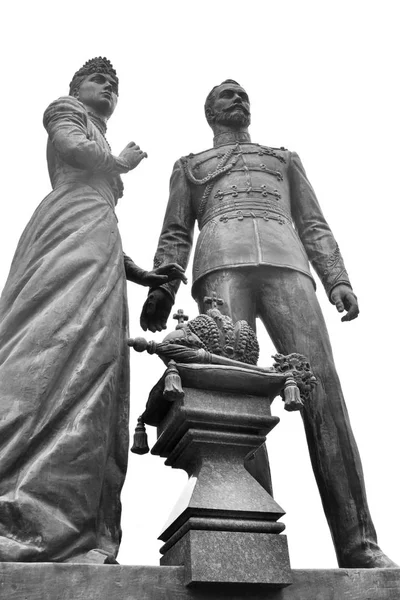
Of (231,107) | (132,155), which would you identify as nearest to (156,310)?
(132,155)

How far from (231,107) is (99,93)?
1489mm

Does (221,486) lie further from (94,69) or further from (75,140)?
(94,69)

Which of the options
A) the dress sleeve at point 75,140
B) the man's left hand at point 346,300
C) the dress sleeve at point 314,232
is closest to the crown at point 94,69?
the dress sleeve at point 75,140

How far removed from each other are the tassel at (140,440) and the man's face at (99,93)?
134 inches

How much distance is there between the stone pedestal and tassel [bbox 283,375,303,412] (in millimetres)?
73

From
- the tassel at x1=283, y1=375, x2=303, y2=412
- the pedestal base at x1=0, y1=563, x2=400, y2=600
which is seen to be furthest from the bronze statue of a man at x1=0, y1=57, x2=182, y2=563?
the tassel at x1=283, y1=375, x2=303, y2=412

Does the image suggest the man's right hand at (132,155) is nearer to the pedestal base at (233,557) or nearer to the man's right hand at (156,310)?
the man's right hand at (156,310)

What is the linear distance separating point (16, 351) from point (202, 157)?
3.43 m

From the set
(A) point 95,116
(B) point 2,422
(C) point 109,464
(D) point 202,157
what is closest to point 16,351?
(B) point 2,422

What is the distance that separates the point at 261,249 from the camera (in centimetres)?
721

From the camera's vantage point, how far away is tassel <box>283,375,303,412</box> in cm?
528

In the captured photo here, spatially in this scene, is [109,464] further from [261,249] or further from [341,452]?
[261,249]

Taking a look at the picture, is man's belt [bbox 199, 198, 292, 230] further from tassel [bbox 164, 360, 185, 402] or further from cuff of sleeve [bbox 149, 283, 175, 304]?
tassel [bbox 164, 360, 185, 402]

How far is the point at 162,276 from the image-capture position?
706 cm
